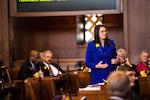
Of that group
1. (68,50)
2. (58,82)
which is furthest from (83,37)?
(58,82)

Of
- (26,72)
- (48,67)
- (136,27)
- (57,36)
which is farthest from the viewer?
(57,36)

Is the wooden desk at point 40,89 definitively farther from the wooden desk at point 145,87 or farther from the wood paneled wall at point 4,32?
the wood paneled wall at point 4,32

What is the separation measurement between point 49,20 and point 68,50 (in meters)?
1.06

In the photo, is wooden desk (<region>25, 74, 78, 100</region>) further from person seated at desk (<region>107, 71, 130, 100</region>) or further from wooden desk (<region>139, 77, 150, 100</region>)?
person seated at desk (<region>107, 71, 130, 100</region>)

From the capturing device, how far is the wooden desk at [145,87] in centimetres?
505

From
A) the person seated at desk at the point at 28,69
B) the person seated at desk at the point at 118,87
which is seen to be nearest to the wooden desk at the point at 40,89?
the person seated at desk at the point at 28,69

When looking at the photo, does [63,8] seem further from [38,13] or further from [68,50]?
[68,50]

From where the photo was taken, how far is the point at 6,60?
30.7 feet

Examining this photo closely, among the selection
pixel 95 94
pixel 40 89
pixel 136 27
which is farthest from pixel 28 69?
pixel 95 94

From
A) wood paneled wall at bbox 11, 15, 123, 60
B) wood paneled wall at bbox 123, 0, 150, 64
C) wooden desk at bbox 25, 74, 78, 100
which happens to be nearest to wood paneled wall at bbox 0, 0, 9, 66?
wood paneled wall at bbox 11, 15, 123, 60

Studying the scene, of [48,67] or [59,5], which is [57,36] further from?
[48,67]

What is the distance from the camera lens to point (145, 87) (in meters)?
5.12

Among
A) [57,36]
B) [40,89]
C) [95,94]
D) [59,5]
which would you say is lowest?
[40,89]

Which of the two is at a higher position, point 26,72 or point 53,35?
point 53,35
